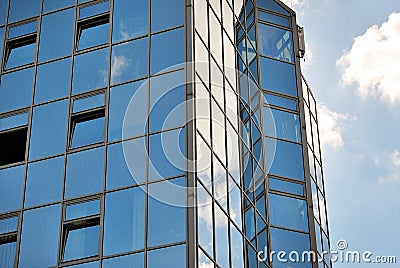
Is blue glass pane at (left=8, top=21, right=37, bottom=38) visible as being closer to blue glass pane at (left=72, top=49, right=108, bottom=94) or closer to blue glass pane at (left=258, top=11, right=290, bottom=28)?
blue glass pane at (left=72, top=49, right=108, bottom=94)

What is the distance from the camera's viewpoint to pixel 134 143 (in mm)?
27594

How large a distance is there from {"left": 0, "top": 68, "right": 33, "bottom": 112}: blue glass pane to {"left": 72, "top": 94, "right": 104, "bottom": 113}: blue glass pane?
202 cm

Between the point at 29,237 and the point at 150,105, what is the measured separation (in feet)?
18.7

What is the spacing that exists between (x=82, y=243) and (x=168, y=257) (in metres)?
3.34

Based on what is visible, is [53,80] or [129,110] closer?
[129,110]

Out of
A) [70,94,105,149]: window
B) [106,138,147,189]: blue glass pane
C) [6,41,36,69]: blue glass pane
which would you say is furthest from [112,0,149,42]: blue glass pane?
[106,138,147,189]: blue glass pane

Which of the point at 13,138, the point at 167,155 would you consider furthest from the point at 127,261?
the point at 13,138

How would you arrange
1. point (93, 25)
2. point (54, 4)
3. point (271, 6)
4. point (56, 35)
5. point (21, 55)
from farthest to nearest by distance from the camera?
point (271, 6) → point (54, 4) → point (21, 55) → point (56, 35) → point (93, 25)

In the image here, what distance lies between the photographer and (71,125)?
2953cm

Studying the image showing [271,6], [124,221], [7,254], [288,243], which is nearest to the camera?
[124,221]

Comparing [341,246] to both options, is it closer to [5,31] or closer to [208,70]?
[208,70]

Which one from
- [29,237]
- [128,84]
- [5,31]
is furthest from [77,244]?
[5,31]

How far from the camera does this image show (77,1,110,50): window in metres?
30.8

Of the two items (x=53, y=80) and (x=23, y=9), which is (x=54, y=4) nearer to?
(x=23, y=9)
